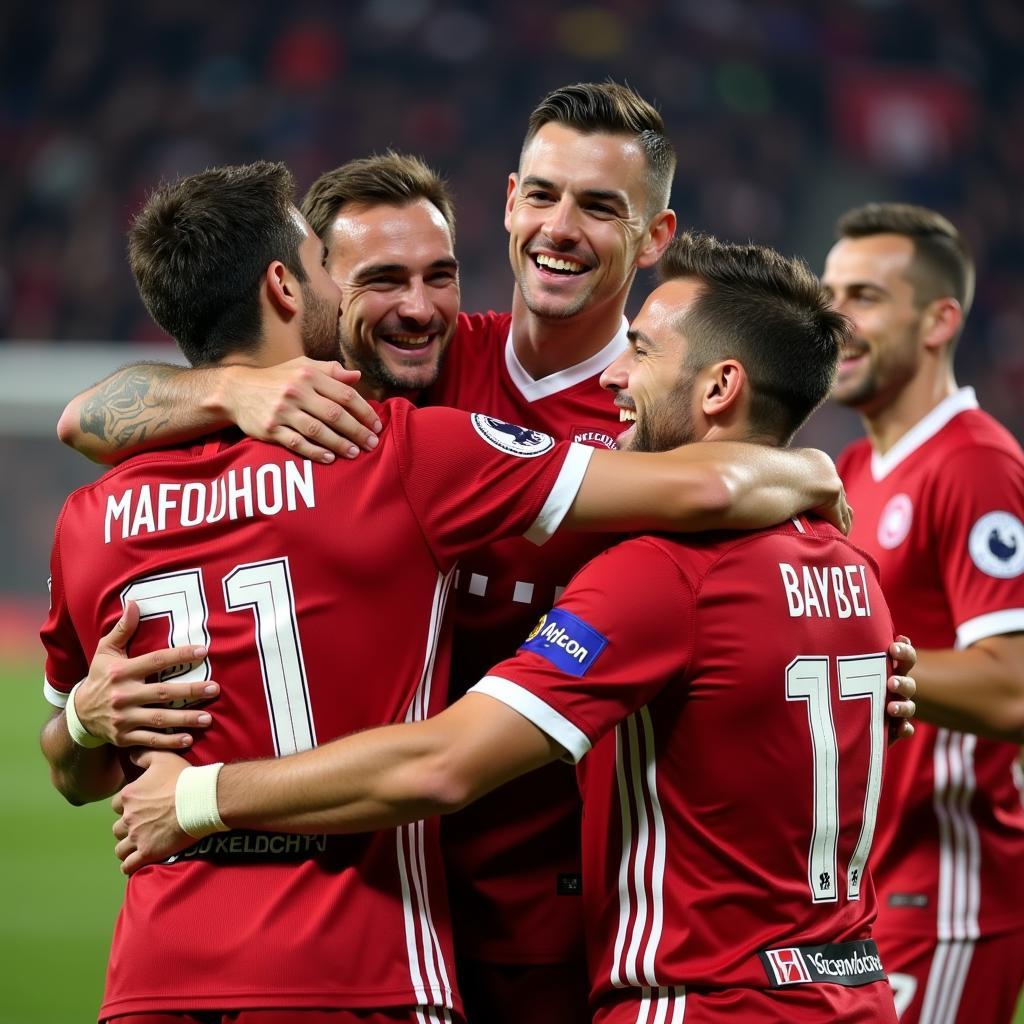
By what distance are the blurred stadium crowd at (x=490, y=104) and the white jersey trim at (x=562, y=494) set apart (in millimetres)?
15247

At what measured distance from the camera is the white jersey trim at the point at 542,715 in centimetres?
247

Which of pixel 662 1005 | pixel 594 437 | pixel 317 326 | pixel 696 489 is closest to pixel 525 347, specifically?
pixel 594 437

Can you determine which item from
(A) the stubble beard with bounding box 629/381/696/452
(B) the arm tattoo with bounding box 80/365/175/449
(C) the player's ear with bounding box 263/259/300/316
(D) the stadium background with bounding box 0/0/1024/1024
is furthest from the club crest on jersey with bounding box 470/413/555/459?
(D) the stadium background with bounding box 0/0/1024/1024

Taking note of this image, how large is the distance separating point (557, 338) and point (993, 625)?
156 cm

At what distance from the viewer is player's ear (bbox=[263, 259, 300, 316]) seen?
114 inches

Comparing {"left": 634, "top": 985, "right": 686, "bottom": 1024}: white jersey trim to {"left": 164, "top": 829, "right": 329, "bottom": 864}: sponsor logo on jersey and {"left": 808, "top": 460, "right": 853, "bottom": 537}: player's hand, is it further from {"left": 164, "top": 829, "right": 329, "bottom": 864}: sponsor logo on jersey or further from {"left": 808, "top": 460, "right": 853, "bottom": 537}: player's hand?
{"left": 808, "top": 460, "right": 853, "bottom": 537}: player's hand

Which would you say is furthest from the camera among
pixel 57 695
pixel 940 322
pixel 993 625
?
pixel 940 322

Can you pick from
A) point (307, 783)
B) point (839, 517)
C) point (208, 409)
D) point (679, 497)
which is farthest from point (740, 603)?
point (208, 409)

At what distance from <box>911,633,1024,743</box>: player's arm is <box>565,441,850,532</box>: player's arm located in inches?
55.1

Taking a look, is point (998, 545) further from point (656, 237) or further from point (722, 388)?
point (722, 388)

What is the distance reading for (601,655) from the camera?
98.3 inches

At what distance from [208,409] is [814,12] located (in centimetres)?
1903

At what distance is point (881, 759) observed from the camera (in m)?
2.86

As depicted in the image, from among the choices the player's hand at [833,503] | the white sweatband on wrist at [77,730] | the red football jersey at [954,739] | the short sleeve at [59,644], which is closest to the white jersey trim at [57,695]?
the short sleeve at [59,644]
